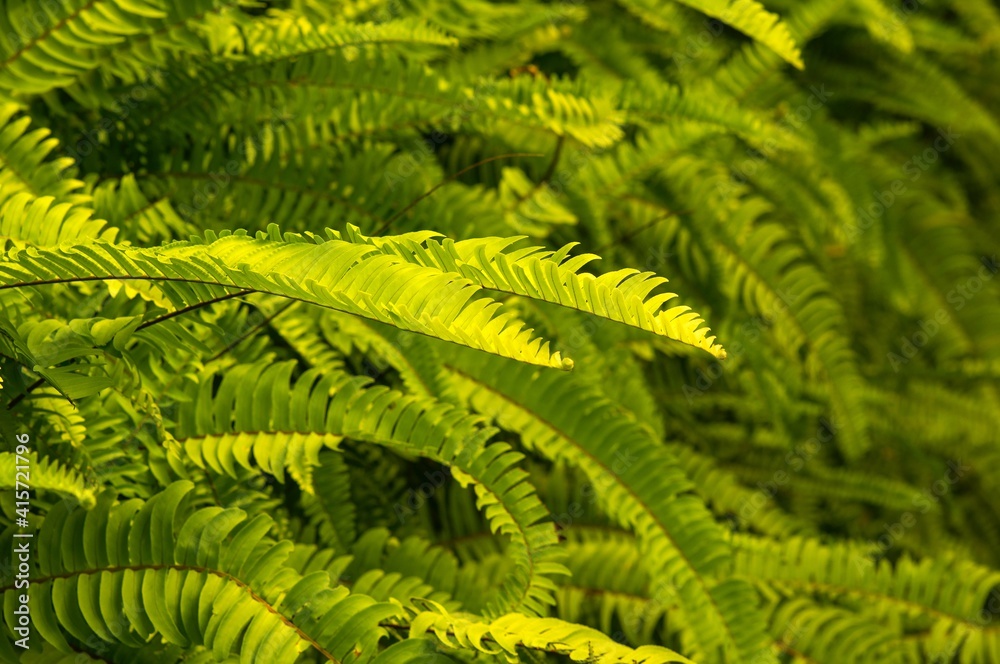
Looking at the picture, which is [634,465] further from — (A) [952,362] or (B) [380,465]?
(A) [952,362]

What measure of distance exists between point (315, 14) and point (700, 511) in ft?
2.78

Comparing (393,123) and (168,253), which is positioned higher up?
(393,123)

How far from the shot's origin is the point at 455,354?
1.00m

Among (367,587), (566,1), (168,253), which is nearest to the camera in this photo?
(168,253)

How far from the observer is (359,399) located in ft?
2.57

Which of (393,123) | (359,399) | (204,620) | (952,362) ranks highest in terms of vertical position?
(952,362)

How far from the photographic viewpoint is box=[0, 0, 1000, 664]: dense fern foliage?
2.07 ft

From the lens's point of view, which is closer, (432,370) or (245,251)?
(245,251)

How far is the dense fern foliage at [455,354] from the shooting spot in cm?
63

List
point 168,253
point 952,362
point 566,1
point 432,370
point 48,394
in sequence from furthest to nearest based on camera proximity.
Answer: point 952,362, point 566,1, point 432,370, point 48,394, point 168,253

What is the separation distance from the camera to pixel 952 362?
204 cm

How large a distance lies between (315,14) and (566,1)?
1.94 feet

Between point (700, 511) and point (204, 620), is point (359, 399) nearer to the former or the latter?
point (204, 620)

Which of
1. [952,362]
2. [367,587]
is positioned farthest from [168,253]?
[952,362]
